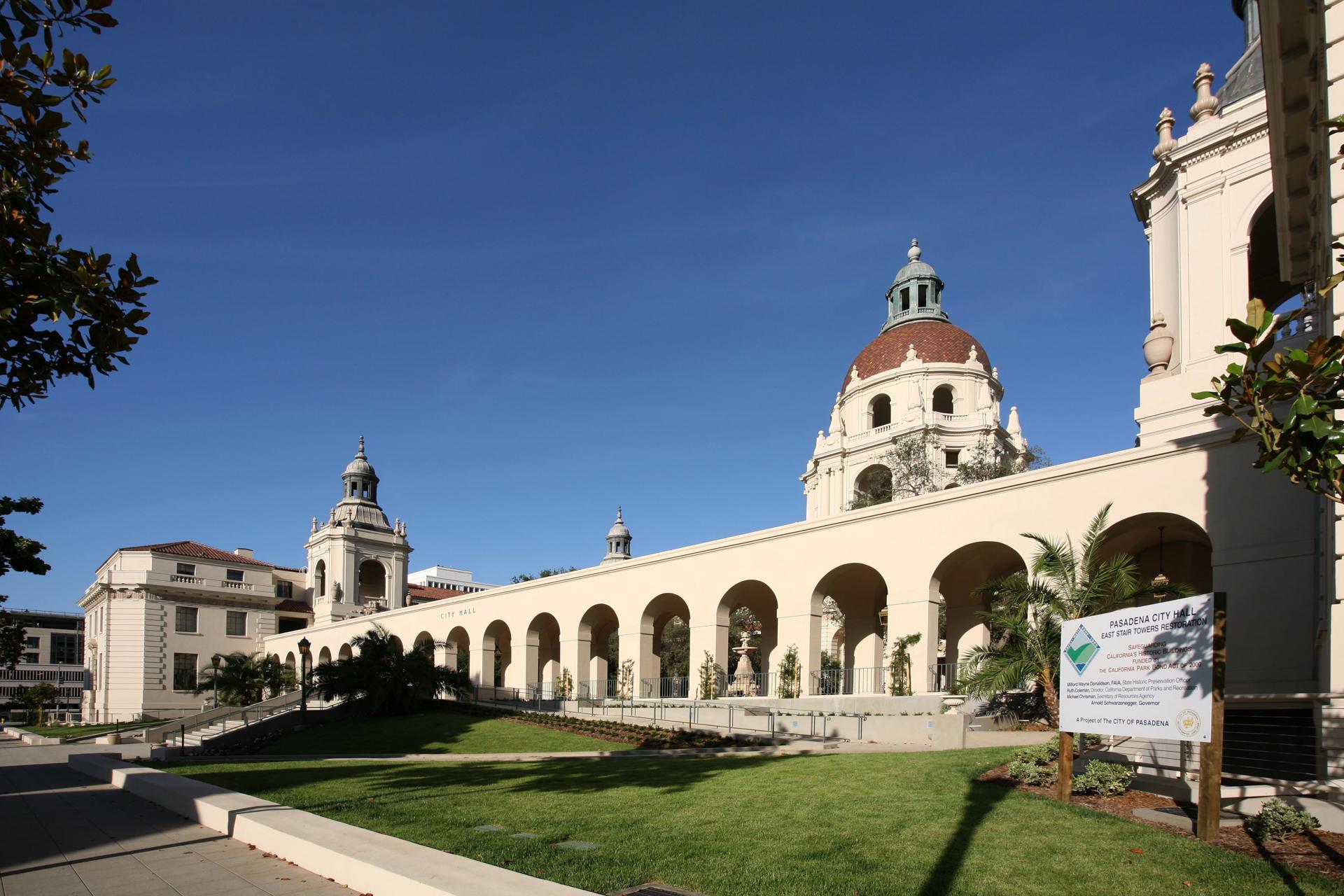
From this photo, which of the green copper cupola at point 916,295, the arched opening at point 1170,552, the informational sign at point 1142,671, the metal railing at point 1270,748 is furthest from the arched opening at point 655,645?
the green copper cupola at point 916,295

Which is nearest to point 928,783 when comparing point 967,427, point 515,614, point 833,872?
point 833,872

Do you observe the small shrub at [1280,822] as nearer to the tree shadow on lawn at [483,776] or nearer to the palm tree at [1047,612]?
the palm tree at [1047,612]

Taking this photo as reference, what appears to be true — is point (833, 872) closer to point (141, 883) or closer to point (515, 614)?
point (141, 883)

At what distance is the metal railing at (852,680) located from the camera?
27.0m

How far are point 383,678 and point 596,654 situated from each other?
11.5 meters

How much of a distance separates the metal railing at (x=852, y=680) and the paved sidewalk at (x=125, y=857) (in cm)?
1867

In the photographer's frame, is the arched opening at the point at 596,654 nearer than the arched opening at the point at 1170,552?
No

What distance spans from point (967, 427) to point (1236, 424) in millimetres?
31206

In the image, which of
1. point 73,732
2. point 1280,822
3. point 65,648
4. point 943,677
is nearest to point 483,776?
point 1280,822

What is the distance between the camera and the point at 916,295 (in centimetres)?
5866

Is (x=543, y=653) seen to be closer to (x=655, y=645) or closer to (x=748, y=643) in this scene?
(x=655, y=645)

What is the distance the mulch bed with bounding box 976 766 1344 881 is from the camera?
7.36 metres

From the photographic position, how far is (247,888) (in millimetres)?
7258

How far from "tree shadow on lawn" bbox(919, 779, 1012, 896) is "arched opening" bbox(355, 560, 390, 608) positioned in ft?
202
